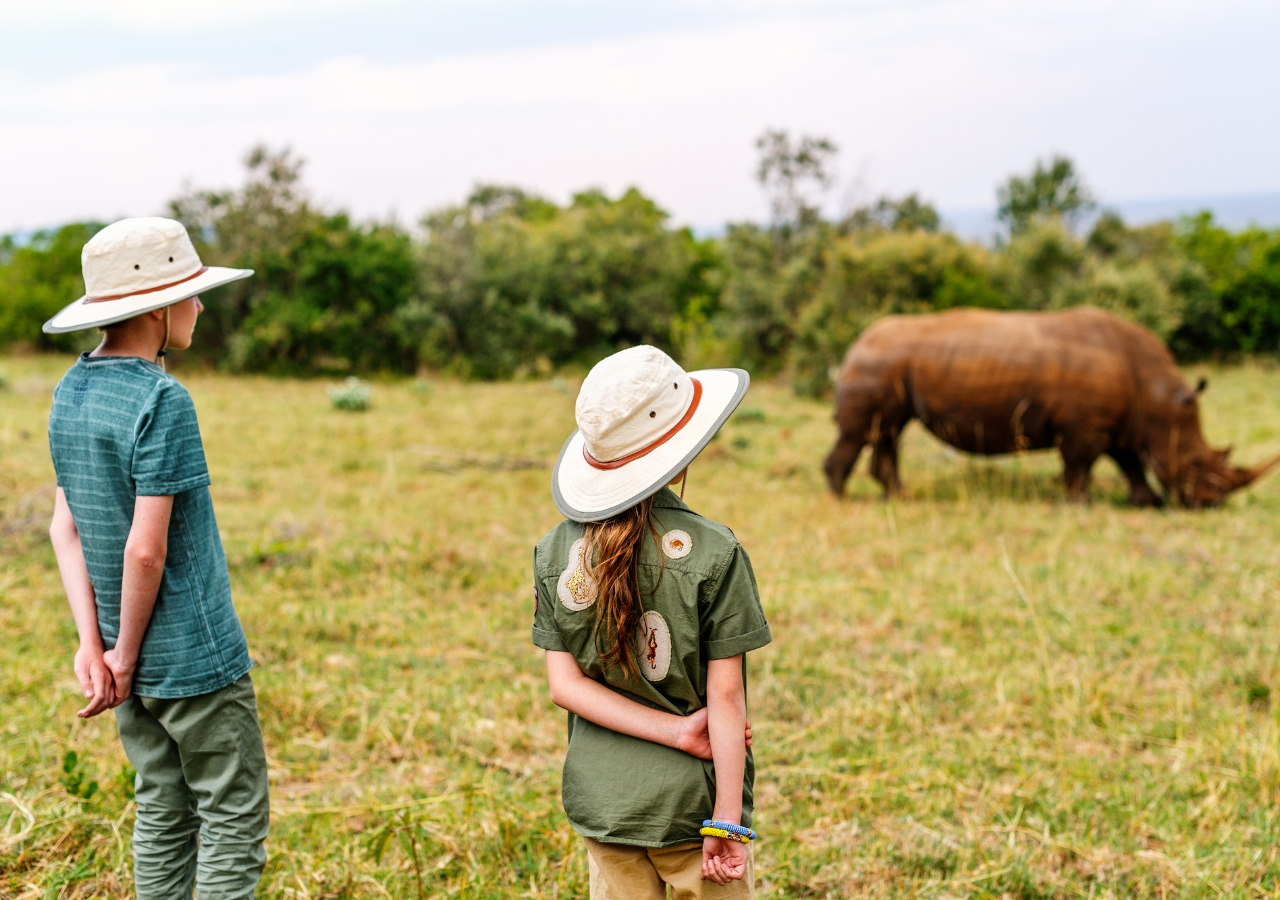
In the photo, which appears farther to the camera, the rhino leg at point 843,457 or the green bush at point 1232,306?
the green bush at point 1232,306

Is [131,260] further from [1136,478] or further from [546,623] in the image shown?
[1136,478]

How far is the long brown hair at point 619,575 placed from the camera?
1851mm

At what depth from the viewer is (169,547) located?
89.9 inches

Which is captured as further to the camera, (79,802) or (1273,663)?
(1273,663)

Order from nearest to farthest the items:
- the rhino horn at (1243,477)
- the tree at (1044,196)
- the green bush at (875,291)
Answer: the rhino horn at (1243,477) → the green bush at (875,291) → the tree at (1044,196)

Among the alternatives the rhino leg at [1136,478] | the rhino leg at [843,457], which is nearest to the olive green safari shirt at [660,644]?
the rhino leg at [843,457]

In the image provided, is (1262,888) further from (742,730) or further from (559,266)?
(559,266)

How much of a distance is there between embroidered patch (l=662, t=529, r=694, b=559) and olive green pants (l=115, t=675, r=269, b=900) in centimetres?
126

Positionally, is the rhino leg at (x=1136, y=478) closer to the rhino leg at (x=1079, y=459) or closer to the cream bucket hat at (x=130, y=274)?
the rhino leg at (x=1079, y=459)

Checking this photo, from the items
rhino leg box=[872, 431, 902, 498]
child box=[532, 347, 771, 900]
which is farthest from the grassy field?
child box=[532, 347, 771, 900]

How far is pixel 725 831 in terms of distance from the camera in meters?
1.85

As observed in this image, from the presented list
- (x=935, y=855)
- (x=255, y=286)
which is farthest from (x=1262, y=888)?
(x=255, y=286)

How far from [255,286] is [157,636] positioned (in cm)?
1695

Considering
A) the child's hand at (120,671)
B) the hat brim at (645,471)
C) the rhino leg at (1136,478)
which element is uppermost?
the hat brim at (645,471)
